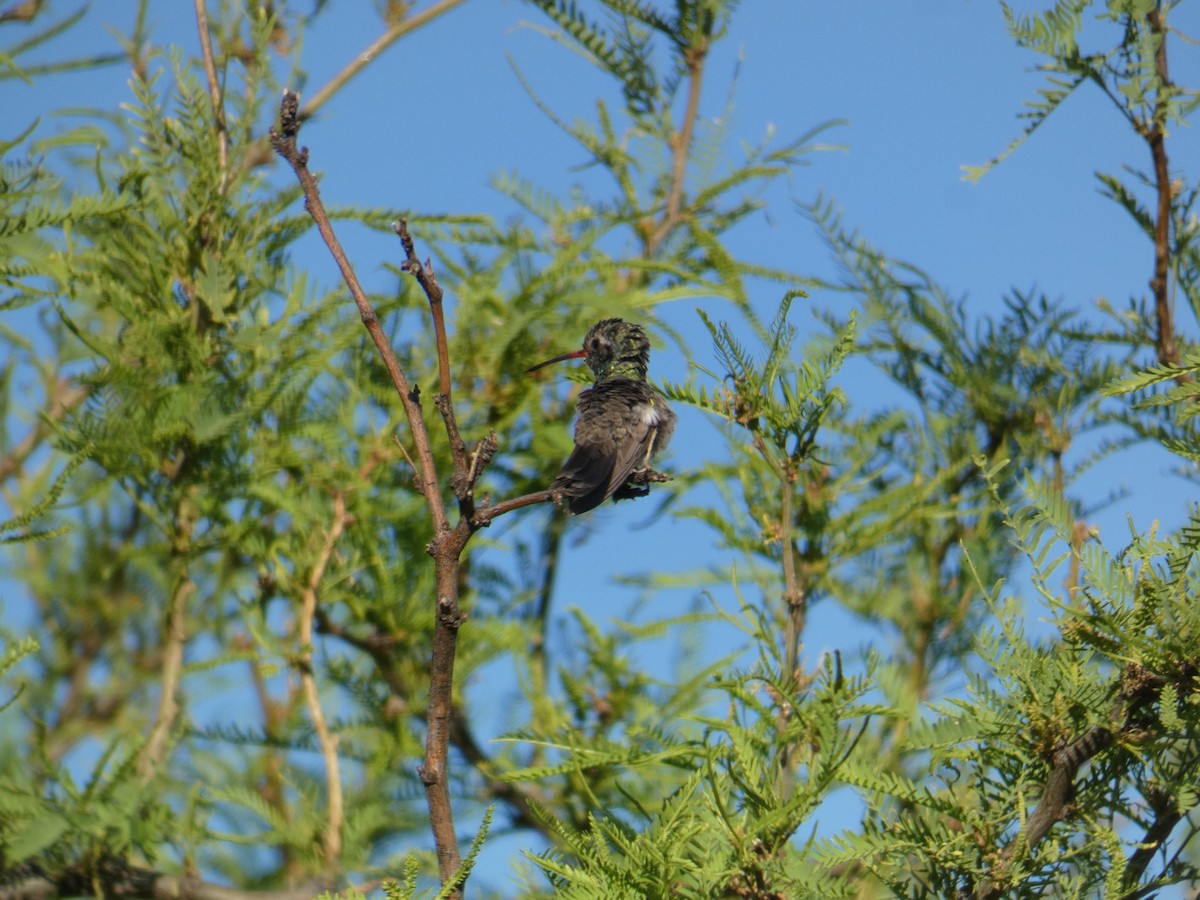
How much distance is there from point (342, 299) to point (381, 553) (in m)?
0.64

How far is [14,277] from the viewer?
98.7 inches

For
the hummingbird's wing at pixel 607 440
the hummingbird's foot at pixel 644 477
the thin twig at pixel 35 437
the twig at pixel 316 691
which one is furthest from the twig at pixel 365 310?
the thin twig at pixel 35 437

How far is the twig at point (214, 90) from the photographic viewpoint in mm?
2793

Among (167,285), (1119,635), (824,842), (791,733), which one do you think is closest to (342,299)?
(167,285)

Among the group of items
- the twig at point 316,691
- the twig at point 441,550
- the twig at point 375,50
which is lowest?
the twig at point 441,550

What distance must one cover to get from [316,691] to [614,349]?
110 cm

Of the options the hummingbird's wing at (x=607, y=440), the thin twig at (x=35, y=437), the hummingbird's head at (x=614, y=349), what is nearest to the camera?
the hummingbird's wing at (x=607, y=440)

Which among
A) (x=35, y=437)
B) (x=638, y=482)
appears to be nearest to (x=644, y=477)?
(x=638, y=482)

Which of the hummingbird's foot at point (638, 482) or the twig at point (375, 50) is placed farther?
the twig at point (375, 50)

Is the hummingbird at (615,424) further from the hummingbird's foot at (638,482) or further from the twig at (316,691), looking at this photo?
the twig at (316,691)

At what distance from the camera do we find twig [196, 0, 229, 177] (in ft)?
9.16

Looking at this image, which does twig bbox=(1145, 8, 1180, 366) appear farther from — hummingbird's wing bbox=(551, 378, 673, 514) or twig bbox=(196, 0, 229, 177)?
twig bbox=(196, 0, 229, 177)

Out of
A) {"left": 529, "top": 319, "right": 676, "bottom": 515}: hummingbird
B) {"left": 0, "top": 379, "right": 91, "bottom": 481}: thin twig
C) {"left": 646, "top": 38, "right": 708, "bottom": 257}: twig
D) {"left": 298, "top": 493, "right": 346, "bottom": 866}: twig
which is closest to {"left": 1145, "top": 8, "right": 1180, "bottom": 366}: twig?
{"left": 529, "top": 319, "right": 676, "bottom": 515}: hummingbird

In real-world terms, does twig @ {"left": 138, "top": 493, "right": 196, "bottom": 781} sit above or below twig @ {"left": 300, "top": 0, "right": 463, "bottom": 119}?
below
